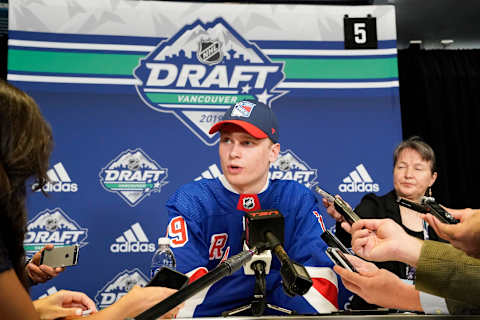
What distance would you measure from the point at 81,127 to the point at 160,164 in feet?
1.97

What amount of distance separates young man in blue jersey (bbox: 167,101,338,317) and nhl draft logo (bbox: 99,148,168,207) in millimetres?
946

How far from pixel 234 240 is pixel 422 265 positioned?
108cm

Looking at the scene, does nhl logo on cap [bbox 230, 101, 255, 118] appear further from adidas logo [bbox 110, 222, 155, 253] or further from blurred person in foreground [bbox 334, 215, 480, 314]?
adidas logo [bbox 110, 222, 155, 253]

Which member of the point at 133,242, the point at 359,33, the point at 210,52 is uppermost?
the point at 359,33

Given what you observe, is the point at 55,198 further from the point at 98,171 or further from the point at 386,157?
the point at 386,157

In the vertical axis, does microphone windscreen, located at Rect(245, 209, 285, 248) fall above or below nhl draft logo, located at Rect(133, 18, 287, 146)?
below

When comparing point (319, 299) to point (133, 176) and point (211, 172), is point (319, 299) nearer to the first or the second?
point (211, 172)

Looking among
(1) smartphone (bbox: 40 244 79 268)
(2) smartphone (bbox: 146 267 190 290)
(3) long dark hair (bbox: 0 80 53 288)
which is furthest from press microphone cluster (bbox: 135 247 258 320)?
(1) smartphone (bbox: 40 244 79 268)

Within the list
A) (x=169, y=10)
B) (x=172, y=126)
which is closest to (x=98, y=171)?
(x=172, y=126)

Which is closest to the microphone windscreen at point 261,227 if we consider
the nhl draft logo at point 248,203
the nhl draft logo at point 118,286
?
the nhl draft logo at point 248,203

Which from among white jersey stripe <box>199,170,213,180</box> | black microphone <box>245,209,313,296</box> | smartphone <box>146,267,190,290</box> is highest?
white jersey stripe <box>199,170,213,180</box>

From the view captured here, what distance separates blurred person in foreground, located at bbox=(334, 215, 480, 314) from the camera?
0.94 meters

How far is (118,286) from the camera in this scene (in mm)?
2818

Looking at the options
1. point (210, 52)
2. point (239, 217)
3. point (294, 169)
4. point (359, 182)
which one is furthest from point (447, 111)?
point (239, 217)
